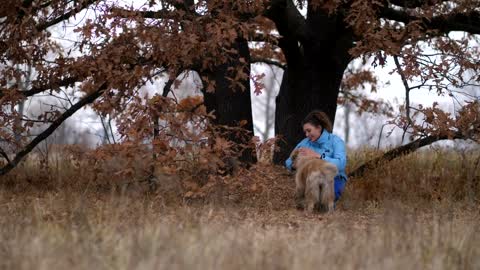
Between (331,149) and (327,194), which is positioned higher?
(331,149)

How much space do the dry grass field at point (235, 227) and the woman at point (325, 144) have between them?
40 centimetres

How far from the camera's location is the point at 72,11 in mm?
8641

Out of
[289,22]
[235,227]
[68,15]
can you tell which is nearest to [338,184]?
[235,227]

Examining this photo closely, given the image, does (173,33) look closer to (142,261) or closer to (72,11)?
(72,11)

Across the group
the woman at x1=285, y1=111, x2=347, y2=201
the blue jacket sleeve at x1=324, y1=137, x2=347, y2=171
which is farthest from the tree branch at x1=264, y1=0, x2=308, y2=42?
the blue jacket sleeve at x1=324, y1=137, x2=347, y2=171

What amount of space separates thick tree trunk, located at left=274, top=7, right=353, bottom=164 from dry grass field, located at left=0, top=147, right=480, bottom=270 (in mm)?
1699

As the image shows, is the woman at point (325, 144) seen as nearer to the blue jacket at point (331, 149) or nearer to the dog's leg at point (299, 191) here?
the blue jacket at point (331, 149)

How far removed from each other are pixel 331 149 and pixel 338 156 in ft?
0.53

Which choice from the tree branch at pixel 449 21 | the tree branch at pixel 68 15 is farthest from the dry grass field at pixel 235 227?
the tree branch at pixel 449 21

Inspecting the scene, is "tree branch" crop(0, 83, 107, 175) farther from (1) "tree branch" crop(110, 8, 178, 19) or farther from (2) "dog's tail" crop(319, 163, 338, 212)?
(2) "dog's tail" crop(319, 163, 338, 212)

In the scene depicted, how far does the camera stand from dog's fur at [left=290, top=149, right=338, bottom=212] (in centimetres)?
741

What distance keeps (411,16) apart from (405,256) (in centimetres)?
570

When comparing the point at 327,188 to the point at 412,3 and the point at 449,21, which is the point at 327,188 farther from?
the point at 412,3

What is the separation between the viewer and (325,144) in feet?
26.7
